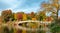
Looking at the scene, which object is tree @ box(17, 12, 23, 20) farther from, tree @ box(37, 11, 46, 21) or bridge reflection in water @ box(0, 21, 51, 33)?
tree @ box(37, 11, 46, 21)

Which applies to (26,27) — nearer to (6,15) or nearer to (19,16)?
(19,16)

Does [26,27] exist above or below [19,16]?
below

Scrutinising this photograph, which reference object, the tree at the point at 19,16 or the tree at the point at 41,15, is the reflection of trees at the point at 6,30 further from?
the tree at the point at 41,15

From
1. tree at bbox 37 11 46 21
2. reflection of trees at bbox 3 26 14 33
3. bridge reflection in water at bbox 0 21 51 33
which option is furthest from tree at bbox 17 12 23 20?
tree at bbox 37 11 46 21

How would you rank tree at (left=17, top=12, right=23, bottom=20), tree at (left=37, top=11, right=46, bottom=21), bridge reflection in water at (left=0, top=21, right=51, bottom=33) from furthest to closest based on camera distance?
tree at (left=17, top=12, right=23, bottom=20), tree at (left=37, top=11, right=46, bottom=21), bridge reflection in water at (left=0, top=21, right=51, bottom=33)

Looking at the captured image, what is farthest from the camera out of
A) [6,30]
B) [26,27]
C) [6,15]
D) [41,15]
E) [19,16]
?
[19,16]

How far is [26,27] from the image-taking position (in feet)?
17.5

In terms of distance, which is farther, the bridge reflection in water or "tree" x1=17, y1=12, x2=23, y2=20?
"tree" x1=17, y1=12, x2=23, y2=20

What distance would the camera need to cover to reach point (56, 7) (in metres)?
5.59

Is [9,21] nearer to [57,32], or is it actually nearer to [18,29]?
[18,29]

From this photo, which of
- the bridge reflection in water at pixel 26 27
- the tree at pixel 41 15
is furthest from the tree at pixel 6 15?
the tree at pixel 41 15

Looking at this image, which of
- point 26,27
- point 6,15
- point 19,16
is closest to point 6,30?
point 26,27

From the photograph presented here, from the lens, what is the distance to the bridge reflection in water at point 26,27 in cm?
509

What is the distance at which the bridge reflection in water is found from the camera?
509 cm
